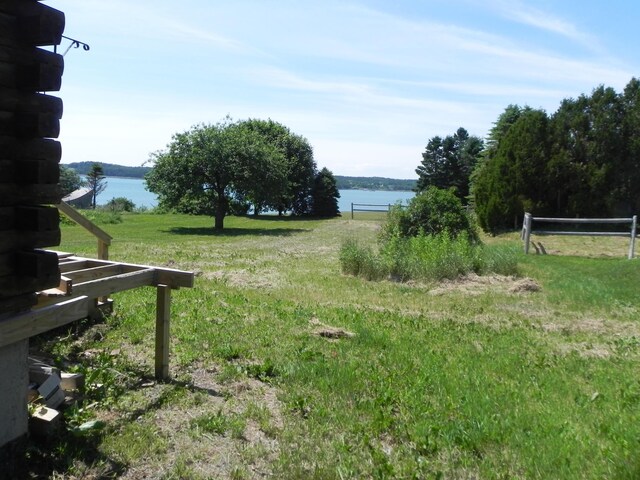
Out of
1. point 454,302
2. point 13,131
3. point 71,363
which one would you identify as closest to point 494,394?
point 71,363

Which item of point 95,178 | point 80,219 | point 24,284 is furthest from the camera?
point 95,178

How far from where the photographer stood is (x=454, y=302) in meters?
10.7

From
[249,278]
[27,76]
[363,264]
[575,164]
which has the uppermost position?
[575,164]

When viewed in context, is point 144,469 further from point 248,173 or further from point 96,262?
point 248,173

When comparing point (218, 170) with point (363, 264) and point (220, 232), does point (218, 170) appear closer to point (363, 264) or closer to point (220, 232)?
point (220, 232)

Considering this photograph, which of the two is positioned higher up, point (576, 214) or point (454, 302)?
point (576, 214)

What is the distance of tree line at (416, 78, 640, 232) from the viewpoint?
24719 mm

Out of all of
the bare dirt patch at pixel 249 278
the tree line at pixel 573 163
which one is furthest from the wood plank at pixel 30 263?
the tree line at pixel 573 163

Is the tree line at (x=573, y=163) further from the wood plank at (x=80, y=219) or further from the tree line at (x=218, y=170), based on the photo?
the wood plank at (x=80, y=219)

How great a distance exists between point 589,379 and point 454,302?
4568mm

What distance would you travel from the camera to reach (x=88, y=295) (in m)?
4.74

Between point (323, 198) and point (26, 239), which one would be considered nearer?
point (26, 239)

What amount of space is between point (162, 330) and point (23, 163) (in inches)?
88.4

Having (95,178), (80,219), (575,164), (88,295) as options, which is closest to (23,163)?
(88,295)
